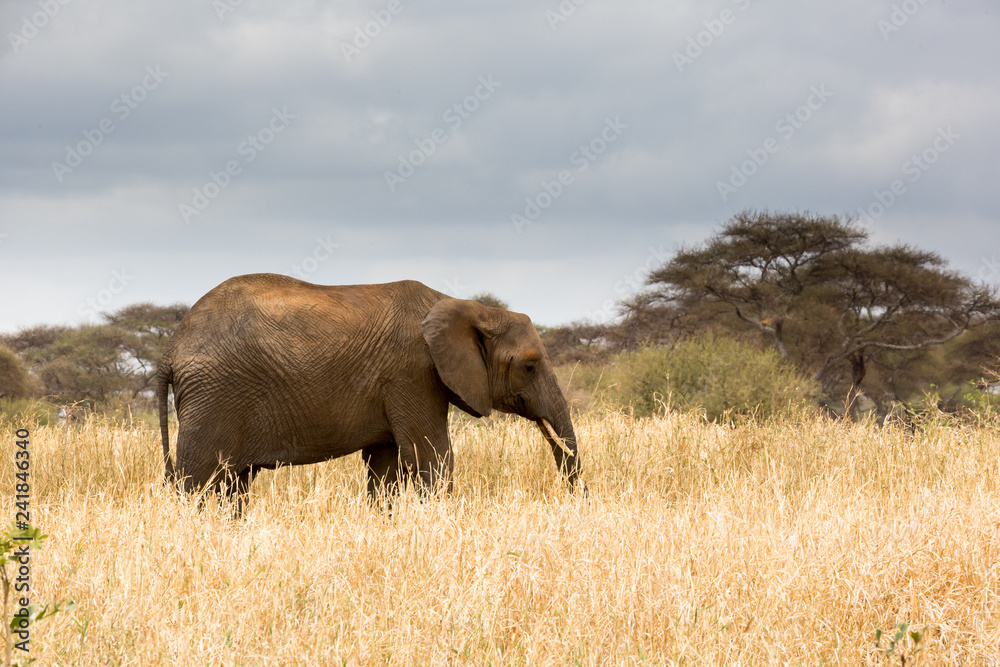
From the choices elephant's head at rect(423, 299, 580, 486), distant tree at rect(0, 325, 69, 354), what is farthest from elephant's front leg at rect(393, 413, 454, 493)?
distant tree at rect(0, 325, 69, 354)

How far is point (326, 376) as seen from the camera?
20.3 ft

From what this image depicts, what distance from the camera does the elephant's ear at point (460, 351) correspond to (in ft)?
20.4

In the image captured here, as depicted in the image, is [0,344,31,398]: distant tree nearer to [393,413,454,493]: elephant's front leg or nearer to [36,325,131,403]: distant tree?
[36,325,131,403]: distant tree

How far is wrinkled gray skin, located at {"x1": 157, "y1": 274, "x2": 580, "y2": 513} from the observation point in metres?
6.14

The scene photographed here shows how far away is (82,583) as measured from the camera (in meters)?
4.23

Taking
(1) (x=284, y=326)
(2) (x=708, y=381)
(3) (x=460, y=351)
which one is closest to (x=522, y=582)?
(3) (x=460, y=351)

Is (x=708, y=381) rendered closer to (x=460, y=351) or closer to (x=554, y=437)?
(x=554, y=437)

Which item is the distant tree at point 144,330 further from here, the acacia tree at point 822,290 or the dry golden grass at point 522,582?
the dry golden grass at point 522,582

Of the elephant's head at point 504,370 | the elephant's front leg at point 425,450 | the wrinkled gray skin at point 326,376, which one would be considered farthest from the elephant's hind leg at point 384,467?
the elephant's head at point 504,370

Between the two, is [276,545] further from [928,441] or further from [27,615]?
[928,441]

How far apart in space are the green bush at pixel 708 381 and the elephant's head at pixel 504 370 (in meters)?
7.44

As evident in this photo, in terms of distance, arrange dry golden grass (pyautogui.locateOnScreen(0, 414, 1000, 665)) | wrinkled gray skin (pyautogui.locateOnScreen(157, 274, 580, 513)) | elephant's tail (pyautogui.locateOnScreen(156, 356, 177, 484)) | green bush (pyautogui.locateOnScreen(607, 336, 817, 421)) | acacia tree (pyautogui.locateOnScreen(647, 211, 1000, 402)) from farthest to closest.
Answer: acacia tree (pyautogui.locateOnScreen(647, 211, 1000, 402)), green bush (pyautogui.locateOnScreen(607, 336, 817, 421)), elephant's tail (pyautogui.locateOnScreen(156, 356, 177, 484)), wrinkled gray skin (pyautogui.locateOnScreen(157, 274, 580, 513)), dry golden grass (pyautogui.locateOnScreen(0, 414, 1000, 665))

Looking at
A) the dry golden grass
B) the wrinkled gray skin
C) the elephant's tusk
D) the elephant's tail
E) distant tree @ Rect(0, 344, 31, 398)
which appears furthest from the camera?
distant tree @ Rect(0, 344, 31, 398)

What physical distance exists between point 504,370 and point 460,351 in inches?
16.6
